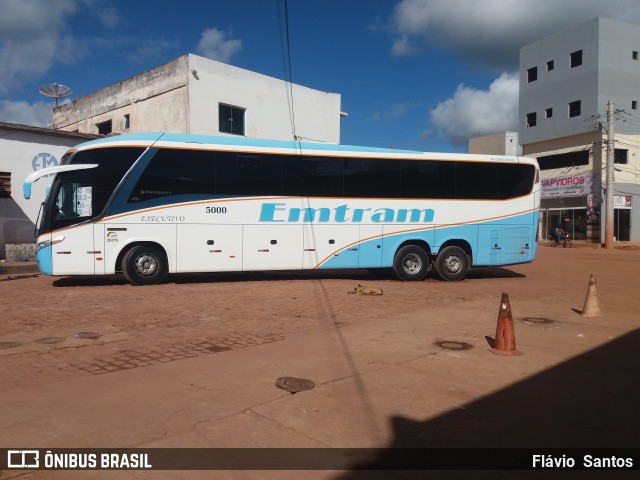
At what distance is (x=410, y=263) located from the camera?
15.0 meters

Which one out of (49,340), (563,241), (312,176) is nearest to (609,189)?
(563,241)

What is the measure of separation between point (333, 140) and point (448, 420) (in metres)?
28.3

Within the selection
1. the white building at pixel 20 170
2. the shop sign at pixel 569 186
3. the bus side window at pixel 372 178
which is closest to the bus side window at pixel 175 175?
the bus side window at pixel 372 178

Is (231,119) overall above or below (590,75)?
below

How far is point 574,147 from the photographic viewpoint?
40.0m

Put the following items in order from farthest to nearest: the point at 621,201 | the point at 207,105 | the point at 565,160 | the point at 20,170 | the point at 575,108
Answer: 1. the point at 565,160
2. the point at 575,108
3. the point at 621,201
4. the point at 207,105
5. the point at 20,170

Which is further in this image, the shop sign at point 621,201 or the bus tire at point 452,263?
the shop sign at point 621,201

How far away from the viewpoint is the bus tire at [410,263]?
14.8 metres

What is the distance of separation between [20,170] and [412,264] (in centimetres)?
1475

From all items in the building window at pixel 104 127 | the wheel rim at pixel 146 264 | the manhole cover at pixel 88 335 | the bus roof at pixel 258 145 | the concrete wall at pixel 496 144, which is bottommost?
the manhole cover at pixel 88 335

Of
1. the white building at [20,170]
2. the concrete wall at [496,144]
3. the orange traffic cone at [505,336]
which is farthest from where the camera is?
the concrete wall at [496,144]

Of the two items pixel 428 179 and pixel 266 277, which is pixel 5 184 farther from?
pixel 428 179

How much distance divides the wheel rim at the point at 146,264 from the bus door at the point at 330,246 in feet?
13.0

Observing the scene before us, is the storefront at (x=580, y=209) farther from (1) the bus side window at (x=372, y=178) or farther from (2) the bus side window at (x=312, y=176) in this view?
(2) the bus side window at (x=312, y=176)
